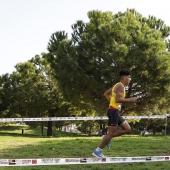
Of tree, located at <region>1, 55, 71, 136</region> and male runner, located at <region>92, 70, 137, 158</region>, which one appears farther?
tree, located at <region>1, 55, 71, 136</region>

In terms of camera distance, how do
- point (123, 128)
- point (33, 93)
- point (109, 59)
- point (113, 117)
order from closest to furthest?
1. point (113, 117)
2. point (123, 128)
3. point (109, 59)
4. point (33, 93)

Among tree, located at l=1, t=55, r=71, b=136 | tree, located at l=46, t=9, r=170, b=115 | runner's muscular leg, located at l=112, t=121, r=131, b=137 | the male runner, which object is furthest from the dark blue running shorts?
tree, located at l=1, t=55, r=71, b=136

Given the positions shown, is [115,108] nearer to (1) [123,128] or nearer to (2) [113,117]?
(2) [113,117]

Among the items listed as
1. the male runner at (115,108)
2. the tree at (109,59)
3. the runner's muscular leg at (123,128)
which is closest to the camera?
the male runner at (115,108)

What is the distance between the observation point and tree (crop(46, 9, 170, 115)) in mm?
28016

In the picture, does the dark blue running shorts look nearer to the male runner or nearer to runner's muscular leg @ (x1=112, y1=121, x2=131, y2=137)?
the male runner

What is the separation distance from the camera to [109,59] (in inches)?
1101

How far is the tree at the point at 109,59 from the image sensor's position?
91.9ft

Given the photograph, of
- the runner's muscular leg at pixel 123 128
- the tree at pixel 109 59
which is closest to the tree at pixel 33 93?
the tree at pixel 109 59

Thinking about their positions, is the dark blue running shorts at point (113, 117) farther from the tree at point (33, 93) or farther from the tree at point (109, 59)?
the tree at point (33, 93)

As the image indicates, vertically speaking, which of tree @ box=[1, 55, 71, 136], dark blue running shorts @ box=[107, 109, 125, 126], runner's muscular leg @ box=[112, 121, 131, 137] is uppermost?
tree @ box=[1, 55, 71, 136]

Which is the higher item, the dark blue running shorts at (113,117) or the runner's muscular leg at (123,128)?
the dark blue running shorts at (113,117)

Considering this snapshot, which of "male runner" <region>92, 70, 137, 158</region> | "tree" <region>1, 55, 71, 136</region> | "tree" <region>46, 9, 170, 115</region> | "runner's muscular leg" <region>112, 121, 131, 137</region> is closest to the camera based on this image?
"male runner" <region>92, 70, 137, 158</region>

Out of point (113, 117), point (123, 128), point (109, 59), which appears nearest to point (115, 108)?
point (113, 117)
